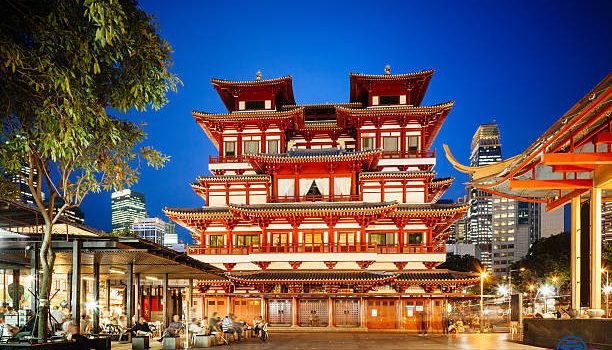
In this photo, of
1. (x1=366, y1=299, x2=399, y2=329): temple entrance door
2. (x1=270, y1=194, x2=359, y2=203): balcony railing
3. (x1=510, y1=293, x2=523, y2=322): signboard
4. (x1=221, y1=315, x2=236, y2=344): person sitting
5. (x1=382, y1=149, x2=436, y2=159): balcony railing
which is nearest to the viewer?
(x1=221, y1=315, x2=236, y2=344): person sitting

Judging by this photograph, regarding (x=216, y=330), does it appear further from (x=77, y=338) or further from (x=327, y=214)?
(x=327, y=214)

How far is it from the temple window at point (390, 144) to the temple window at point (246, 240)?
12561mm

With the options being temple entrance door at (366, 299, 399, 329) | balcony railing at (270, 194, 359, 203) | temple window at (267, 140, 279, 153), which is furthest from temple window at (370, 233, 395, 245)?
temple window at (267, 140, 279, 153)

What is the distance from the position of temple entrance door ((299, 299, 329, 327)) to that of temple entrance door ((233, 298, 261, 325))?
3.25 meters

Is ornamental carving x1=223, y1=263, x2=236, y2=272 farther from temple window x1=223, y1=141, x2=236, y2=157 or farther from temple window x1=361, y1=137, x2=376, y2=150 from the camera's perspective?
temple window x1=361, y1=137, x2=376, y2=150

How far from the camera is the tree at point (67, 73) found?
27.5 ft

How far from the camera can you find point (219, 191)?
40.2m

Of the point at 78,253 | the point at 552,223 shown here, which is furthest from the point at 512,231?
the point at 78,253

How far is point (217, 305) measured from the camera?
120ft

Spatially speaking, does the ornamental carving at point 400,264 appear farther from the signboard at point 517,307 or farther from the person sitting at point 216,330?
the person sitting at point 216,330

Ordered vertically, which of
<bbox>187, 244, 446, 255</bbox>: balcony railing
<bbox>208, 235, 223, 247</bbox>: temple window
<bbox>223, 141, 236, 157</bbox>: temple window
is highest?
<bbox>223, 141, 236, 157</bbox>: temple window

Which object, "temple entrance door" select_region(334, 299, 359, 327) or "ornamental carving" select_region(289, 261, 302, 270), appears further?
"ornamental carving" select_region(289, 261, 302, 270)

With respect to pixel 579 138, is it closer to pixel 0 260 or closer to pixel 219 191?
pixel 0 260

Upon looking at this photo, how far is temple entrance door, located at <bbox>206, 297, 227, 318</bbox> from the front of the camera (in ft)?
120
